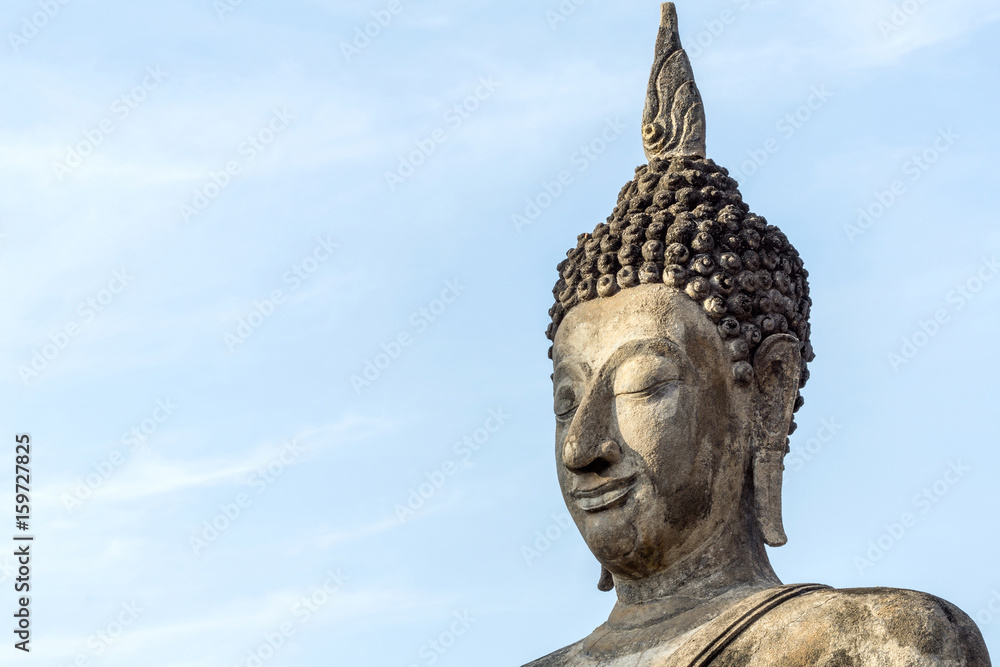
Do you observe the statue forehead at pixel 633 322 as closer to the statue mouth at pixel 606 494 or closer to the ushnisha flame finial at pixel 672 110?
the statue mouth at pixel 606 494

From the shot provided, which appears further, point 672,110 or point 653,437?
point 672,110

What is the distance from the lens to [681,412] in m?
12.0

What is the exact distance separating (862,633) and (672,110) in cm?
444

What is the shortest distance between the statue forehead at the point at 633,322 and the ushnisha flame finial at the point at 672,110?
4.53 ft

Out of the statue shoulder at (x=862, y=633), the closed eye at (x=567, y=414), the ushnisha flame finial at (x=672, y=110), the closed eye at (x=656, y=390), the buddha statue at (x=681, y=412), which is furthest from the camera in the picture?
the ushnisha flame finial at (x=672, y=110)

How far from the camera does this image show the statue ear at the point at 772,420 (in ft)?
40.0

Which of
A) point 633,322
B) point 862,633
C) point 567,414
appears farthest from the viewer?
point 567,414

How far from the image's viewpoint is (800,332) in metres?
12.7

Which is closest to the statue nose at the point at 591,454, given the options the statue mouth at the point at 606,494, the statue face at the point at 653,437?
the statue face at the point at 653,437

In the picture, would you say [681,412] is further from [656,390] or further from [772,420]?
[772,420]

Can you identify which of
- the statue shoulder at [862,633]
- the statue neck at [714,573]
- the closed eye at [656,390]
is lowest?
the statue shoulder at [862,633]

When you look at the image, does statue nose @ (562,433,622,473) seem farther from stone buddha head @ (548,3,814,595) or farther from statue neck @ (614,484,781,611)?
statue neck @ (614,484,781,611)

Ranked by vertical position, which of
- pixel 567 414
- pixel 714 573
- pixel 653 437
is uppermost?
pixel 567 414

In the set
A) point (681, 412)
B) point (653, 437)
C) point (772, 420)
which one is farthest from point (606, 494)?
point (772, 420)
